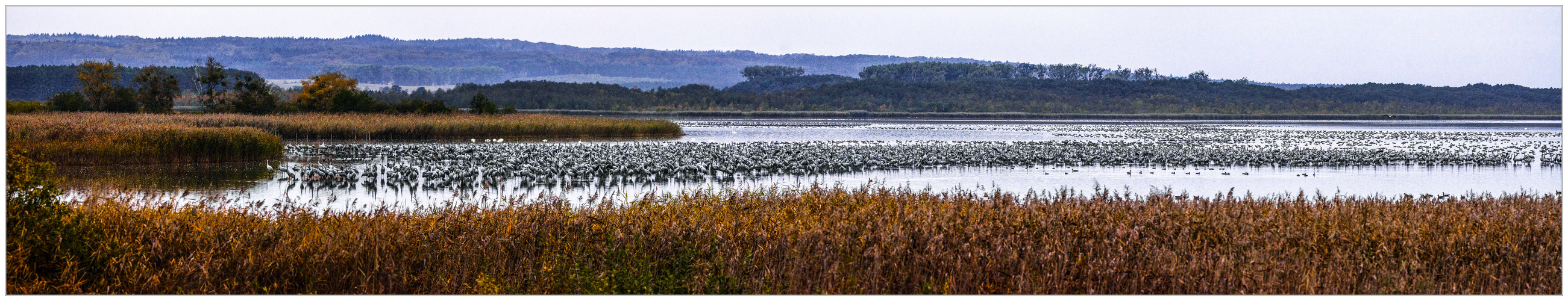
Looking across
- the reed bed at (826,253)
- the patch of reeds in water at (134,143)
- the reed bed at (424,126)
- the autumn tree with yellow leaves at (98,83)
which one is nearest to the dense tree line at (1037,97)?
the autumn tree with yellow leaves at (98,83)

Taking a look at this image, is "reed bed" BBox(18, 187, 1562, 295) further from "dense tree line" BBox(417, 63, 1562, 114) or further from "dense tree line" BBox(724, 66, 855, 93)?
"dense tree line" BBox(724, 66, 855, 93)

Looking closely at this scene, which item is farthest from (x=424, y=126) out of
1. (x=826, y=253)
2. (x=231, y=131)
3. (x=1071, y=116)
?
(x=1071, y=116)

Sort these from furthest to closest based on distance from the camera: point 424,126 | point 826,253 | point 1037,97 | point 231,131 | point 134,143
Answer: point 1037,97 < point 424,126 < point 231,131 < point 134,143 < point 826,253

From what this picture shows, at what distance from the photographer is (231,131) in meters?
23.3

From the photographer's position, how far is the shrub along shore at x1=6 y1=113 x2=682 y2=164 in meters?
19.6

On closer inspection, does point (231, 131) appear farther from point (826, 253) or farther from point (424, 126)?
point (826, 253)

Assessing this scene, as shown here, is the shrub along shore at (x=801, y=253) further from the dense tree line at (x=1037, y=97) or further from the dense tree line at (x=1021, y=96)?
the dense tree line at (x=1037, y=97)

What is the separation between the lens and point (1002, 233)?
23.1 feet

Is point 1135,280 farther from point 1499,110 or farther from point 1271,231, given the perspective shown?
point 1499,110

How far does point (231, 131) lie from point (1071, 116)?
95853mm

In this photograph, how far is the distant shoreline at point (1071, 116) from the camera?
91.9 m

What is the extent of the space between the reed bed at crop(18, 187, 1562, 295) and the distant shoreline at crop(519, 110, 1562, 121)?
276 feet

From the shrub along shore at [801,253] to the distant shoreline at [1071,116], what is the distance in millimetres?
84147

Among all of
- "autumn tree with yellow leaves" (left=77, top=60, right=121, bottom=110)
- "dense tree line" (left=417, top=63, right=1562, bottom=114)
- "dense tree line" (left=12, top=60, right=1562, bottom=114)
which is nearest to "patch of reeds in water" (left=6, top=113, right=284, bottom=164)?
"autumn tree with yellow leaves" (left=77, top=60, right=121, bottom=110)
